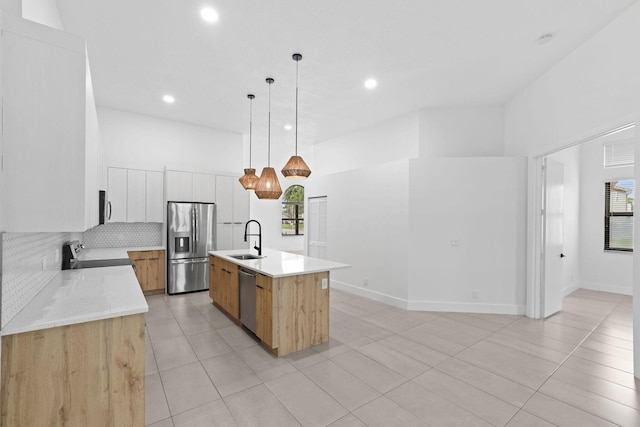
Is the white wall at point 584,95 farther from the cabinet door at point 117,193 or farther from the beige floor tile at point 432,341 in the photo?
the cabinet door at point 117,193

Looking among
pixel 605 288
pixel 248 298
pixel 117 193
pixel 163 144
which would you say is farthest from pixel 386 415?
pixel 605 288

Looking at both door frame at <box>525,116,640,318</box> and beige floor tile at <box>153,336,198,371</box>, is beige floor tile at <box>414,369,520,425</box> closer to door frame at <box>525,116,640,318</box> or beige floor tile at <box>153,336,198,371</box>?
beige floor tile at <box>153,336,198,371</box>

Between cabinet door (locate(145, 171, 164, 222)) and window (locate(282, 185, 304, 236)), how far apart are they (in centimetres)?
637

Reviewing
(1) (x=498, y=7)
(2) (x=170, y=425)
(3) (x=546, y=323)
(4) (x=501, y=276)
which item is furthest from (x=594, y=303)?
(2) (x=170, y=425)

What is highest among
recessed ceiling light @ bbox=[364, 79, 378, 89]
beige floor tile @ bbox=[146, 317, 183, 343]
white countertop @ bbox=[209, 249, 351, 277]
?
recessed ceiling light @ bbox=[364, 79, 378, 89]

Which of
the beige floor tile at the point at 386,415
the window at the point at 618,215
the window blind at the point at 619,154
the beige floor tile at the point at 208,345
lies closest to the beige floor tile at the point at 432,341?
the beige floor tile at the point at 386,415

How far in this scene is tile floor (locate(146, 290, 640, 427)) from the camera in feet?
7.17

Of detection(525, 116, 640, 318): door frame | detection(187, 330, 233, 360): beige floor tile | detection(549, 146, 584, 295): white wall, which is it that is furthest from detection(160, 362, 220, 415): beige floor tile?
detection(549, 146, 584, 295): white wall

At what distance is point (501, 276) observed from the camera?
450 centimetres

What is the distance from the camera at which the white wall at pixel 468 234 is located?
4461mm

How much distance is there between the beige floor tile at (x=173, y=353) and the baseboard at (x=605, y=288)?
777 cm

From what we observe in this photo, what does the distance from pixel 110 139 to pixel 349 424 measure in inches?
231

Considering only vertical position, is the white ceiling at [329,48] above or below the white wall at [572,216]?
above

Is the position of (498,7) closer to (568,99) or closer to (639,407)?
(568,99)
